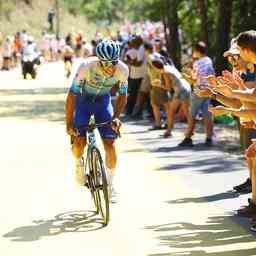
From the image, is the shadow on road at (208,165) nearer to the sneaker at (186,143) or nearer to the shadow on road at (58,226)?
the sneaker at (186,143)

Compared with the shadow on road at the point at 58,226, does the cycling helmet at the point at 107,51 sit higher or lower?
higher

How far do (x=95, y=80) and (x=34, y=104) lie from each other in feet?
45.4

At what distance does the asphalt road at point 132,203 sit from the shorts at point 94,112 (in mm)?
846

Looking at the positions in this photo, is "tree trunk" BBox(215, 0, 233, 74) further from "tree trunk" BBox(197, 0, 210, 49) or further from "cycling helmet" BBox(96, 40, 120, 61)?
"cycling helmet" BBox(96, 40, 120, 61)

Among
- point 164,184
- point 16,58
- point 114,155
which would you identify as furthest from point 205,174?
point 16,58

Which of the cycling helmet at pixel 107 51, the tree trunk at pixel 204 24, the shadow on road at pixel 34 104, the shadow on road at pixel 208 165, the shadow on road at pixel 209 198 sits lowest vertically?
the shadow on road at pixel 209 198

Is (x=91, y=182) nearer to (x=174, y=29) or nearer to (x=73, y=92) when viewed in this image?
(x=73, y=92)

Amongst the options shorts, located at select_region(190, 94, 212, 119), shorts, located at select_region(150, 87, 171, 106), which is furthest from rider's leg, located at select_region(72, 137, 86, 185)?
shorts, located at select_region(150, 87, 171, 106)

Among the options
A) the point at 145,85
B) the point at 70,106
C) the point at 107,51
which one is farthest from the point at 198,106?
the point at 107,51

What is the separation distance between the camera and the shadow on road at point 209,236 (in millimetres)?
7000

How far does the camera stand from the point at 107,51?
7.89m

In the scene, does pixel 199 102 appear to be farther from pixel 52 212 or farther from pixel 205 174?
pixel 52 212

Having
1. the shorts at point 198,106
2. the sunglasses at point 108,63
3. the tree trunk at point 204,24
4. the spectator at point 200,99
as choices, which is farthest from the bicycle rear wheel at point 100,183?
the tree trunk at point 204,24

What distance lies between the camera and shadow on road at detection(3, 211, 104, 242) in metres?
7.60
